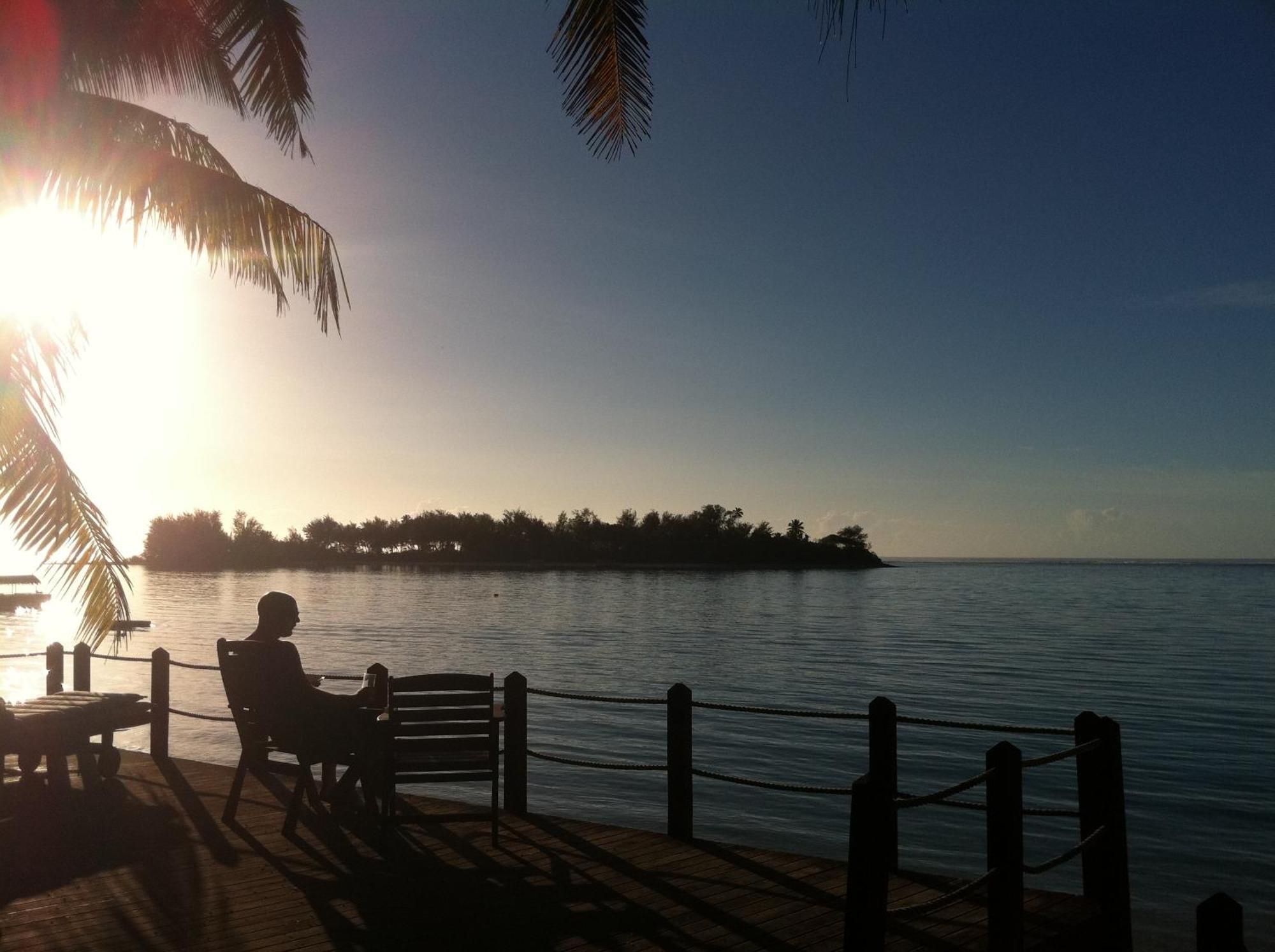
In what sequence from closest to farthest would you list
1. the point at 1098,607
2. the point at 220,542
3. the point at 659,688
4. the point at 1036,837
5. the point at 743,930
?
the point at 743,930
the point at 1036,837
the point at 659,688
the point at 1098,607
the point at 220,542

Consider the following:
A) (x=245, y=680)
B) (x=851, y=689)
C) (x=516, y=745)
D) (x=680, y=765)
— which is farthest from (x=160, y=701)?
(x=851, y=689)

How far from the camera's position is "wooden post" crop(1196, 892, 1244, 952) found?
9.46 ft

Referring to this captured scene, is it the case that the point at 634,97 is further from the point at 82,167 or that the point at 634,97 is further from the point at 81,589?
the point at 81,589

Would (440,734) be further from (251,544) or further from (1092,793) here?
(251,544)

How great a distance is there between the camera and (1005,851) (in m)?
4.93

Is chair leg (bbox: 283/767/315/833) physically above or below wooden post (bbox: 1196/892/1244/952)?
below

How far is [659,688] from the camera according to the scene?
104 feet

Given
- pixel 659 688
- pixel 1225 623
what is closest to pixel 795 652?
pixel 659 688

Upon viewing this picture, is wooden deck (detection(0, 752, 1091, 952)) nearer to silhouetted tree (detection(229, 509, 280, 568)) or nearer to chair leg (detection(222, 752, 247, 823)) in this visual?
chair leg (detection(222, 752, 247, 823))

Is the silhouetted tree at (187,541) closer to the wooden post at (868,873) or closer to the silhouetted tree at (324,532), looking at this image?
the silhouetted tree at (324,532)

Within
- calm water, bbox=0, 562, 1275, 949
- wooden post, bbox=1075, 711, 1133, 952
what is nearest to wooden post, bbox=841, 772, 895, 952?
wooden post, bbox=1075, 711, 1133, 952

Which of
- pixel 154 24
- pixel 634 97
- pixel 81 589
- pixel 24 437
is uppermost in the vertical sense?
pixel 154 24

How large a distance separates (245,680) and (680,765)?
343 centimetres

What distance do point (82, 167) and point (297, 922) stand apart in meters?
6.66
